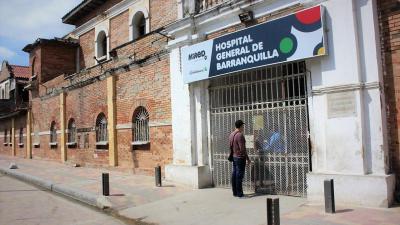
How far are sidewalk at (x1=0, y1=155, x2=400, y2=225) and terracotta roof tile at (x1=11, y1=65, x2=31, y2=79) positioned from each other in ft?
86.4

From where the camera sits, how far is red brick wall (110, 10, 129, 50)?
1927cm

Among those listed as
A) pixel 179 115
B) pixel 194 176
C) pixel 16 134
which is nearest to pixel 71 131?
pixel 179 115

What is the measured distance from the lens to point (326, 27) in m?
7.86

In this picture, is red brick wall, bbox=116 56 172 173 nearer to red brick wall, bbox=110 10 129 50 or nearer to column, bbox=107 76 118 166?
column, bbox=107 76 118 166

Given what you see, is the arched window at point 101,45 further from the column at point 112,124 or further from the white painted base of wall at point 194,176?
the white painted base of wall at point 194,176

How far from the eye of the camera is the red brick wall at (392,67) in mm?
7266

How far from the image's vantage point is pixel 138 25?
18891 millimetres

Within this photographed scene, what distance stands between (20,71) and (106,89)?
2532 centimetres

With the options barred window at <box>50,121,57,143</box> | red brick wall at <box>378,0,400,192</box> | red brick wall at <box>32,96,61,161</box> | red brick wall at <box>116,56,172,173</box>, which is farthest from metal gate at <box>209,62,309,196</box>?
barred window at <box>50,121,57,143</box>

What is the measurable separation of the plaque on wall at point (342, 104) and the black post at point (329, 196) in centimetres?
137

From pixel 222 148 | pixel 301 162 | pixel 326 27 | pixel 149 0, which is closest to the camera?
pixel 326 27

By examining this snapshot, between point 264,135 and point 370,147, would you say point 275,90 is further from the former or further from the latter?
point 370,147

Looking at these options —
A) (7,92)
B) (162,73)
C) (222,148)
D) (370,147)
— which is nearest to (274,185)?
(222,148)

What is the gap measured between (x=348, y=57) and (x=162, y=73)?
21.0 ft
